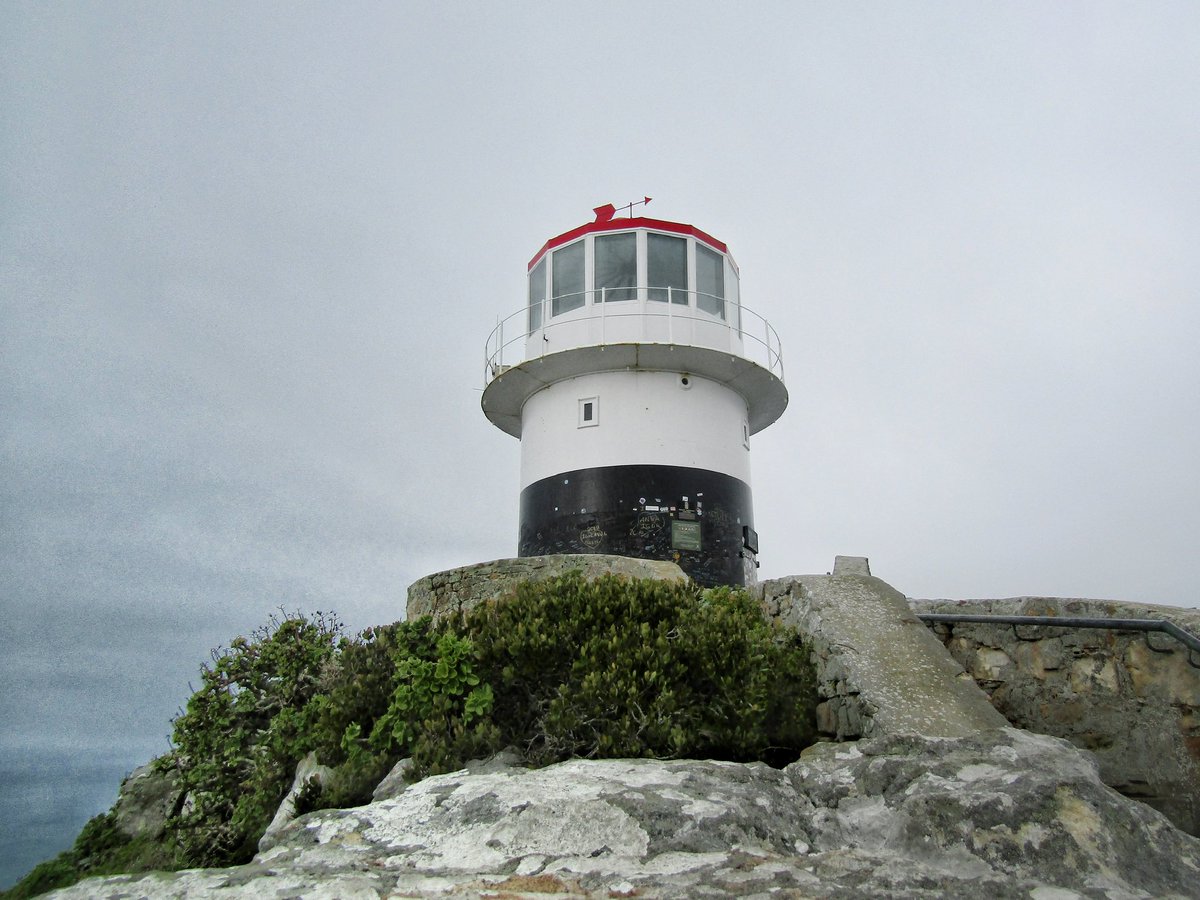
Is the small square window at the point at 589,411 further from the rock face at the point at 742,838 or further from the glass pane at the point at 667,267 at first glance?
the rock face at the point at 742,838

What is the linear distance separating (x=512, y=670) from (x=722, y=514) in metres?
7.86

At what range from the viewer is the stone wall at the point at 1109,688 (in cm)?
629

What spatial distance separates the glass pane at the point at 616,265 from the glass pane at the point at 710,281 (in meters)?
1.16

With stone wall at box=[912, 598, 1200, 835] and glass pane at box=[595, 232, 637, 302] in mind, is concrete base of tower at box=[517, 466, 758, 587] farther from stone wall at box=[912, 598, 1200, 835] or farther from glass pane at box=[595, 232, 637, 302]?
stone wall at box=[912, 598, 1200, 835]

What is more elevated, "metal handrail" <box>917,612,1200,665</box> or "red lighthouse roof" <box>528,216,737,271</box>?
"red lighthouse roof" <box>528,216,737,271</box>

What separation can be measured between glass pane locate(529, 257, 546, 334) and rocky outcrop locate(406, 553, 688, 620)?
5555mm

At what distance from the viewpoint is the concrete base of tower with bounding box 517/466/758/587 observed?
1336 cm

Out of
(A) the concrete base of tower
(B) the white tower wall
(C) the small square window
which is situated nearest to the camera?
(A) the concrete base of tower

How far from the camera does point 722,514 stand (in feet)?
46.0

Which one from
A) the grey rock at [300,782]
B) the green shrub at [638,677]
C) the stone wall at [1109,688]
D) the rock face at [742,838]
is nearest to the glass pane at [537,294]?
the green shrub at [638,677]

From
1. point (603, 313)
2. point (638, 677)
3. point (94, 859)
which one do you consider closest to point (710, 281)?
point (603, 313)

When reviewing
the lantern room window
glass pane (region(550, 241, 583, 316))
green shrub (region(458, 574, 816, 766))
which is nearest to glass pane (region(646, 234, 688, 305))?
the lantern room window

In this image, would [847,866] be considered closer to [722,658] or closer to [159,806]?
[722,658]

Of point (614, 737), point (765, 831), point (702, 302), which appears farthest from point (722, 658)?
point (702, 302)
